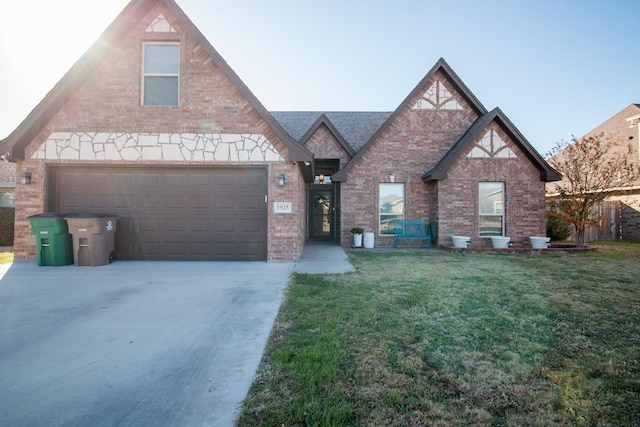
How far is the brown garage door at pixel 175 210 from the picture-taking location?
27.2 ft

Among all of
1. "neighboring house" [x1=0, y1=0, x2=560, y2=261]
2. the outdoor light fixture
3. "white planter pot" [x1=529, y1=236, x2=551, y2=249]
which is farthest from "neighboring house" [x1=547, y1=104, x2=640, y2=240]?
the outdoor light fixture

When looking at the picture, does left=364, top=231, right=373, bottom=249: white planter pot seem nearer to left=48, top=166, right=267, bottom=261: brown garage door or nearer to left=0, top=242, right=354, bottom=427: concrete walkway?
left=48, top=166, right=267, bottom=261: brown garage door

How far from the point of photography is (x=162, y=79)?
8.30 m

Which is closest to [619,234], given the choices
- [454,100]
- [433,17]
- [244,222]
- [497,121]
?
[497,121]

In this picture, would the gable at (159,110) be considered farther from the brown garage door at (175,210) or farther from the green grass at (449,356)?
the green grass at (449,356)

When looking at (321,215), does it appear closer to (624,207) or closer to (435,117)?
(435,117)

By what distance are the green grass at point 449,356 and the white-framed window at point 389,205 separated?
22.8 ft

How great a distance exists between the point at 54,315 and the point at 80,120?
6035mm

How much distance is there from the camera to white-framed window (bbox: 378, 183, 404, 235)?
42.4 ft

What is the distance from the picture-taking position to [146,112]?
322 inches

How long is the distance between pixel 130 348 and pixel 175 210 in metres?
5.60

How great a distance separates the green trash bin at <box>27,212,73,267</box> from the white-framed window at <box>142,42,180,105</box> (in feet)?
11.6

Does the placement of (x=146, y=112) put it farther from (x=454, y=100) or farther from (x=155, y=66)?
(x=454, y=100)

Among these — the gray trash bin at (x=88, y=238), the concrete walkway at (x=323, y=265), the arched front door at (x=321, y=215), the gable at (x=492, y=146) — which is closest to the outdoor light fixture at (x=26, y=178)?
the gray trash bin at (x=88, y=238)
